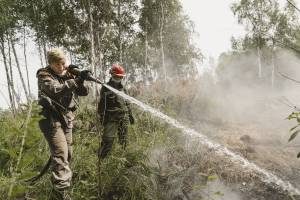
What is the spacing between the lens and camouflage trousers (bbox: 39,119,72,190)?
2908 mm

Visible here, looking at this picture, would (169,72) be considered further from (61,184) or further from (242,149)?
(61,184)

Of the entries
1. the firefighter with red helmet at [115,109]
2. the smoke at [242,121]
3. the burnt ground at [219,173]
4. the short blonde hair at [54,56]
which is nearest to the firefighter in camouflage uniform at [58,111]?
the short blonde hair at [54,56]

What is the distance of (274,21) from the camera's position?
2411 centimetres

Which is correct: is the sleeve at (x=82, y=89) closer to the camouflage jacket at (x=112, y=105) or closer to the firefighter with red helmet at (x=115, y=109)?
the firefighter with red helmet at (x=115, y=109)

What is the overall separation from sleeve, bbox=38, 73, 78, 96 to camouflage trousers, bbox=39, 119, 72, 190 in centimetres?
32

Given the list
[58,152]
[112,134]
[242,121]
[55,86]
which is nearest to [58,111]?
[55,86]

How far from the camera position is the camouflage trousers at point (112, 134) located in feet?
15.8

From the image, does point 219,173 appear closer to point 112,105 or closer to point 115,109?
point 115,109

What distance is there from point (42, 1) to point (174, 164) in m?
18.5

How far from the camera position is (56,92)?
2.99m

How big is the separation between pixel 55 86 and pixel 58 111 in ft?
1.09

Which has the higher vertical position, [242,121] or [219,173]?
Result: [219,173]

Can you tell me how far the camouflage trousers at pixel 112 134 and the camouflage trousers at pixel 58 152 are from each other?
55.6 inches

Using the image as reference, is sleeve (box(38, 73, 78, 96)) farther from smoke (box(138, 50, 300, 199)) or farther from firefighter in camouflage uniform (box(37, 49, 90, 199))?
smoke (box(138, 50, 300, 199))
